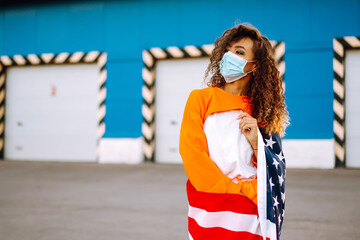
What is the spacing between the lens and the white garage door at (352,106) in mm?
9086

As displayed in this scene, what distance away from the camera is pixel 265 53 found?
68.6 inches

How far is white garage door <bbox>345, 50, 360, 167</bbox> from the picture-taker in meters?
9.09

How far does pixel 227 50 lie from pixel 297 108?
8.10m

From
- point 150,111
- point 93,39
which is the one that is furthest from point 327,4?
point 93,39

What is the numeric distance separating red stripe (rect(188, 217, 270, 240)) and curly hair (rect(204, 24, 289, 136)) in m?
0.49

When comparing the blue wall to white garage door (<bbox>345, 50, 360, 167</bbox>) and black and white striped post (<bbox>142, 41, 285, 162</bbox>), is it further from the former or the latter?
white garage door (<bbox>345, 50, 360, 167</bbox>)

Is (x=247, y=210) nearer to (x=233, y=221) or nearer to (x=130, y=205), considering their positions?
(x=233, y=221)

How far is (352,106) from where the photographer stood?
919 centimetres

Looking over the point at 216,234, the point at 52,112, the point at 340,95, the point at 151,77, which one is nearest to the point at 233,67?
the point at 216,234

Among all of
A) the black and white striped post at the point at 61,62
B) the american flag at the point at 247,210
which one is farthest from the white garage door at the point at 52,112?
the american flag at the point at 247,210

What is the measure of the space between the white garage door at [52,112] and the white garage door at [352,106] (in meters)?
7.41

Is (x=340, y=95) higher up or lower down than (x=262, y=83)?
higher up

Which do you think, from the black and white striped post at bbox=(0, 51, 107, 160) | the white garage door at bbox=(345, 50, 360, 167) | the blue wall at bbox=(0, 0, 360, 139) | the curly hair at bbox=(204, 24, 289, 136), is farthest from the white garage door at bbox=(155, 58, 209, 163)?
the curly hair at bbox=(204, 24, 289, 136)

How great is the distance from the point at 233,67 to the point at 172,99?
8882mm
